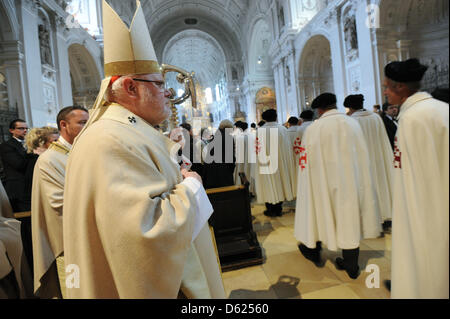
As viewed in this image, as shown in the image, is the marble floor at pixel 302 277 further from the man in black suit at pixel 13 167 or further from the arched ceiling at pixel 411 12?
the arched ceiling at pixel 411 12

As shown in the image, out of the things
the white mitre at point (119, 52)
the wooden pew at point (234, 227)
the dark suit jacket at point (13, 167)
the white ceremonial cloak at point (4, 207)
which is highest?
the white mitre at point (119, 52)

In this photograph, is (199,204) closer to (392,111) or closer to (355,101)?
(355,101)

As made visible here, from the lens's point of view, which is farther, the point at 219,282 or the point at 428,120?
the point at 219,282

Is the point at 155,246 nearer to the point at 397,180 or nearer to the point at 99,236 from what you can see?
the point at 99,236

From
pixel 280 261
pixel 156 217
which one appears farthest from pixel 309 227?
pixel 156 217

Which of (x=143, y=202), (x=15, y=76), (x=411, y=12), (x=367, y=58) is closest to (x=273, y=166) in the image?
(x=143, y=202)

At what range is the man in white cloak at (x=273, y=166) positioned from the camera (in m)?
4.96

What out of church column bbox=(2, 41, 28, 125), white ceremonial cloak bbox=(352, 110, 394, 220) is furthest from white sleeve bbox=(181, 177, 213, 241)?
church column bbox=(2, 41, 28, 125)

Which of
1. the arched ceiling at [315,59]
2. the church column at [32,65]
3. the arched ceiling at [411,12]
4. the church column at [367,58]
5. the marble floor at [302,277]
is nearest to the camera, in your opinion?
the marble floor at [302,277]

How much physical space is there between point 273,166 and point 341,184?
2.46 metres

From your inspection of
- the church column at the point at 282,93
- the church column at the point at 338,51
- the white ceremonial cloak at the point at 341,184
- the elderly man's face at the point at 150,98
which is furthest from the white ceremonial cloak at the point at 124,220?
the church column at the point at 282,93

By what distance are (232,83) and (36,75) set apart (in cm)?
2126

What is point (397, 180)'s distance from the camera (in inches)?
58.2

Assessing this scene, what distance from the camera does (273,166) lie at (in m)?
5.08
